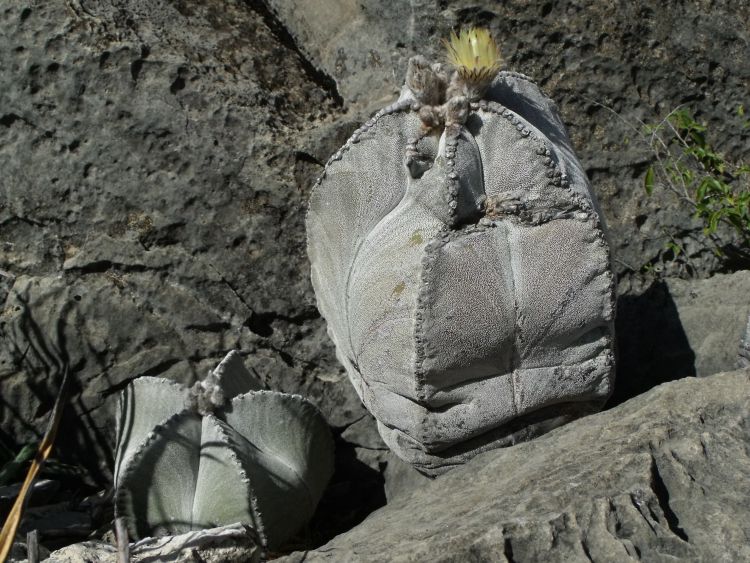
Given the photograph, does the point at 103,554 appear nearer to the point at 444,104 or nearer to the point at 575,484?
the point at 575,484

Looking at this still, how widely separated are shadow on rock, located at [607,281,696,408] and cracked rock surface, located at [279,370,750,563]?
614mm

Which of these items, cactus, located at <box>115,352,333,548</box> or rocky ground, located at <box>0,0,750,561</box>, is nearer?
cactus, located at <box>115,352,333,548</box>

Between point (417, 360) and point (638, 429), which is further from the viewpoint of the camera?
point (417, 360)

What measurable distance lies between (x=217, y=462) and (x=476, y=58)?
1.01 meters

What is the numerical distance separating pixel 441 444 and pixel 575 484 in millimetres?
466

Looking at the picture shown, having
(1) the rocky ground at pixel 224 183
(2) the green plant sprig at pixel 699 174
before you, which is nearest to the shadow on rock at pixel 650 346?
(1) the rocky ground at pixel 224 183

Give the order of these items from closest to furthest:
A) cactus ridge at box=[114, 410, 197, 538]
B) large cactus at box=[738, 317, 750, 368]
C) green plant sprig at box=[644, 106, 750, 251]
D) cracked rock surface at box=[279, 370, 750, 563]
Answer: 1. cracked rock surface at box=[279, 370, 750, 563]
2. cactus ridge at box=[114, 410, 197, 538]
3. large cactus at box=[738, 317, 750, 368]
4. green plant sprig at box=[644, 106, 750, 251]

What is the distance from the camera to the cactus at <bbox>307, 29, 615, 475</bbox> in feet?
6.49

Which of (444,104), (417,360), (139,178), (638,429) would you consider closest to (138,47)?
(139,178)

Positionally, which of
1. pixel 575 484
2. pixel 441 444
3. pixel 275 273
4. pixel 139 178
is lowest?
pixel 575 484

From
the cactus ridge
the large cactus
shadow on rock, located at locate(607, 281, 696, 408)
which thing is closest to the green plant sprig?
shadow on rock, located at locate(607, 281, 696, 408)

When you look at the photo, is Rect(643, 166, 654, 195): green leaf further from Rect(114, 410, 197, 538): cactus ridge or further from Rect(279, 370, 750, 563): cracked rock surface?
Rect(114, 410, 197, 538): cactus ridge

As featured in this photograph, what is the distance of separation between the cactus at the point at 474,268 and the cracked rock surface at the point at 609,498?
0.43ft

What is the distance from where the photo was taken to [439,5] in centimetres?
281
